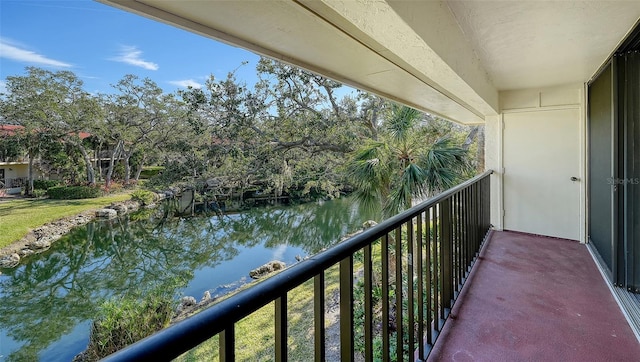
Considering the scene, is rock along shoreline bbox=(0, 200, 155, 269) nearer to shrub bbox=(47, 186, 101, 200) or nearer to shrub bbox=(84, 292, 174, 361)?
shrub bbox=(47, 186, 101, 200)

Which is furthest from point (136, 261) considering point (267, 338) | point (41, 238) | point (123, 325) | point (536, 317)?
point (536, 317)

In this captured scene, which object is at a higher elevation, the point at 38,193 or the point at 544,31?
the point at 544,31

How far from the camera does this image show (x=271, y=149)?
8539mm

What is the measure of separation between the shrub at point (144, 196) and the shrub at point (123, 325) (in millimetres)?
5502

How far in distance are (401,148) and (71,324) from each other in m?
7.77

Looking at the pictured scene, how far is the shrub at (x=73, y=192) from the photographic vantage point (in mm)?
7856

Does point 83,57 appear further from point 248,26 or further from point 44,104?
point 248,26

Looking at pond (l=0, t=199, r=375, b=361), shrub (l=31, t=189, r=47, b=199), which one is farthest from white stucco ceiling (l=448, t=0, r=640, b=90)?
shrub (l=31, t=189, r=47, b=199)

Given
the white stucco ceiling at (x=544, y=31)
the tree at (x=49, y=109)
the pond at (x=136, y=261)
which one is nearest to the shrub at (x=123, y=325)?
the pond at (x=136, y=261)

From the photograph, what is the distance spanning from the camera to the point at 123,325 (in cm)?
486

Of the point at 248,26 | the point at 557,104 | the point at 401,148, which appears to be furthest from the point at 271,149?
the point at 248,26

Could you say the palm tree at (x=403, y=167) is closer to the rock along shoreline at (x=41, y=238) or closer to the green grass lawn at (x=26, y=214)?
the green grass lawn at (x=26, y=214)

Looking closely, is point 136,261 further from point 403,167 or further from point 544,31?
point 544,31

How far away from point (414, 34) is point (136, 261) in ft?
33.8
